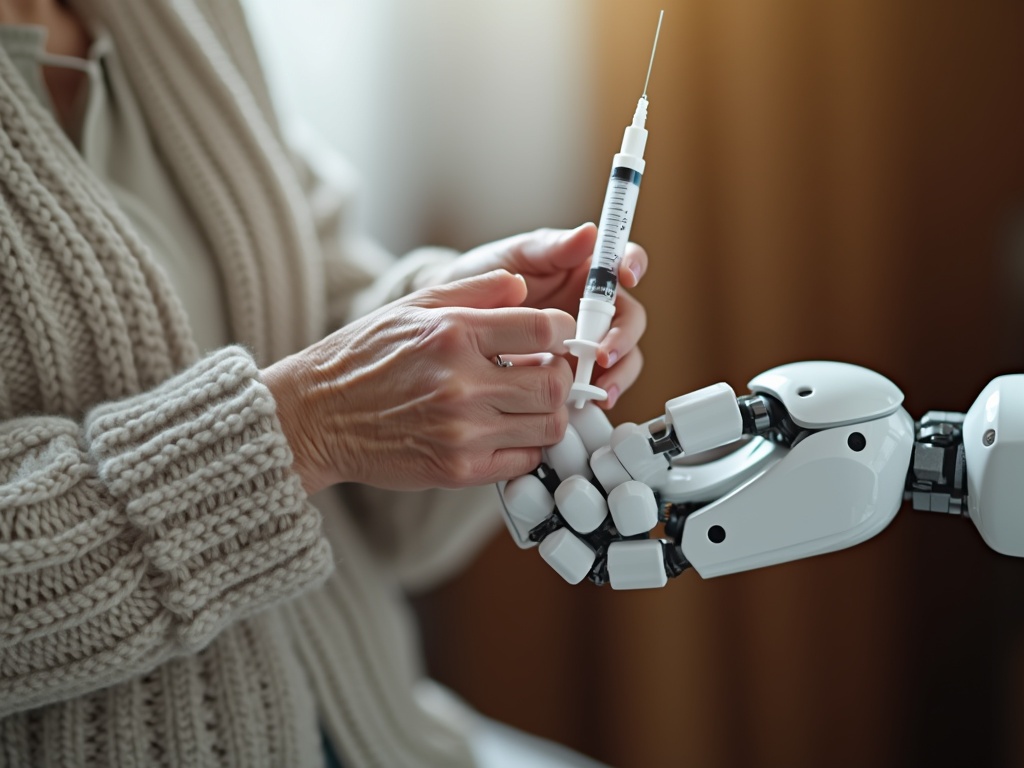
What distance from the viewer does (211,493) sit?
529 millimetres

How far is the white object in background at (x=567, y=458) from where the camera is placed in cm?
55

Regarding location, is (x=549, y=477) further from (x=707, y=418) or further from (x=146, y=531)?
(x=146, y=531)

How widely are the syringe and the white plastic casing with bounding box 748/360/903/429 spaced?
11 cm

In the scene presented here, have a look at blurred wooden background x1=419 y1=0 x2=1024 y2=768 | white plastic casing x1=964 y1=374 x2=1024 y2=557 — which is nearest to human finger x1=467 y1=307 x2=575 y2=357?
white plastic casing x1=964 y1=374 x2=1024 y2=557

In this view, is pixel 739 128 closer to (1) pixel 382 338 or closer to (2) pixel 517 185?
(2) pixel 517 185

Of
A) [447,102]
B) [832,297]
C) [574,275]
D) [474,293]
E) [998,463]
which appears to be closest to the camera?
[998,463]

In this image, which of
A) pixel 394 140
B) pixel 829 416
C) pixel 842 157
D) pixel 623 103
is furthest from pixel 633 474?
pixel 394 140

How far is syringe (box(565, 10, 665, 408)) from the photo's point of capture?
0.56 m

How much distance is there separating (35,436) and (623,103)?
863 millimetres

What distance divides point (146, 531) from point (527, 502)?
237 millimetres

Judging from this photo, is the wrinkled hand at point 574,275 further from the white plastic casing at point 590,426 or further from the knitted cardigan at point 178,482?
the knitted cardigan at point 178,482

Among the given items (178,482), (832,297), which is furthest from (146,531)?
(832,297)

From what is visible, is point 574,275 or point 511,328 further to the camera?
point 574,275

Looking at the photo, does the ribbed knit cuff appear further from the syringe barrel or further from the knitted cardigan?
the syringe barrel
